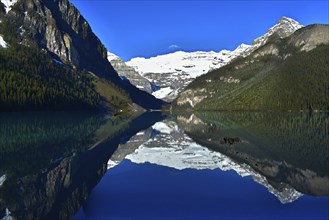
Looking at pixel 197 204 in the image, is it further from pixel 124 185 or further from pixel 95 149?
pixel 95 149

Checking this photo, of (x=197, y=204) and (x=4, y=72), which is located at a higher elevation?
(x=4, y=72)

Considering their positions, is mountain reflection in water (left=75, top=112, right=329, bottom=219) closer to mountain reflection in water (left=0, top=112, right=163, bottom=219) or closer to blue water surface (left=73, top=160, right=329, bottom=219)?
blue water surface (left=73, top=160, right=329, bottom=219)

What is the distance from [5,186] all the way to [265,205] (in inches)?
670

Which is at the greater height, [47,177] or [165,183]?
[47,177]

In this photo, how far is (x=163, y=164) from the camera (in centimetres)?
3725

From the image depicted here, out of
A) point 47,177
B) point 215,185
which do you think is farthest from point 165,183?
point 47,177

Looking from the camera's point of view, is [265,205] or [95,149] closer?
[265,205]

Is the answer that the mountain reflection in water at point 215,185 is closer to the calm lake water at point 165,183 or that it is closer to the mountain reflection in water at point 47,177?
the calm lake water at point 165,183

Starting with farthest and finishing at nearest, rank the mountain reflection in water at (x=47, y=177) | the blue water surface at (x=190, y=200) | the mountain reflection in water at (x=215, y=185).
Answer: the mountain reflection in water at (x=47, y=177) < the mountain reflection in water at (x=215, y=185) < the blue water surface at (x=190, y=200)

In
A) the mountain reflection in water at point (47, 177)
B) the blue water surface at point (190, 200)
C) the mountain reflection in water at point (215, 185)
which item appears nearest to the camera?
the blue water surface at point (190, 200)

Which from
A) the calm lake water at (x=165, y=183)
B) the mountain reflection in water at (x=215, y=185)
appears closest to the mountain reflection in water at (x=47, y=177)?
the calm lake water at (x=165, y=183)

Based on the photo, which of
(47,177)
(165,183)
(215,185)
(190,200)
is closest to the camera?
(190,200)

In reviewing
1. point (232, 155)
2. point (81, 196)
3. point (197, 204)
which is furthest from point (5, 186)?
point (232, 155)

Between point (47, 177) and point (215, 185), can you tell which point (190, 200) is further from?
point (47, 177)
